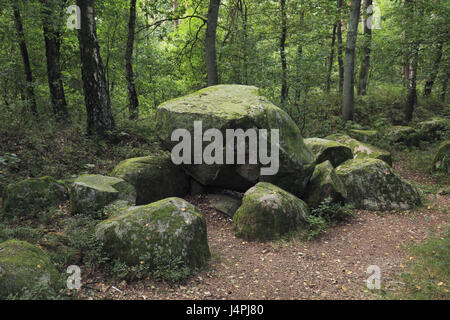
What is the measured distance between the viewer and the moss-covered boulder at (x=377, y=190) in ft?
24.7

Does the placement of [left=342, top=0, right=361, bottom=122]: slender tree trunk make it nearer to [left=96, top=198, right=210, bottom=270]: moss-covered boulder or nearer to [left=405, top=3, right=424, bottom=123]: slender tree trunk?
[left=405, top=3, right=424, bottom=123]: slender tree trunk

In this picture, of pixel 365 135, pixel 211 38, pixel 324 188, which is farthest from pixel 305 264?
pixel 365 135

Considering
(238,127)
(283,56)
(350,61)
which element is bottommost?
(238,127)

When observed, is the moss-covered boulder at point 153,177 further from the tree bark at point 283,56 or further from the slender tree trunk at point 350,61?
the slender tree trunk at point 350,61

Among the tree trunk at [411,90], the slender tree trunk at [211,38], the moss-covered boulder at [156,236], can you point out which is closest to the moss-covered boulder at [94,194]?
the moss-covered boulder at [156,236]

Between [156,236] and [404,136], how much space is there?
12.7 metres

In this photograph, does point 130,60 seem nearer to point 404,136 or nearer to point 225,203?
point 225,203

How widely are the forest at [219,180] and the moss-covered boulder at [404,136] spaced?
0.08 m

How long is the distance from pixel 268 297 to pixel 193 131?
13.5ft

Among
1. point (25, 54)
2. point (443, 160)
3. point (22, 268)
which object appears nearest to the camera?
point (22, 268)

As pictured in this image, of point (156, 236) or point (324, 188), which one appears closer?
point (156, 236)

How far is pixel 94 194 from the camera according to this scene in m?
5.79
